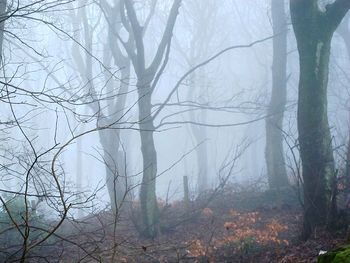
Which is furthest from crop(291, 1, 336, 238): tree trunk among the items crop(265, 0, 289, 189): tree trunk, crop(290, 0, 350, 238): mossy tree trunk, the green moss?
crop(265, 0, 289, 189): tree trunk

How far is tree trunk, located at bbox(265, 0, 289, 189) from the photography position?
44.2 ft

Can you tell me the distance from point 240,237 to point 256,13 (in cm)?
2607

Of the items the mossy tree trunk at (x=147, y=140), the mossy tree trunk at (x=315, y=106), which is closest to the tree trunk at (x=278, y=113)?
the mossy tree trunk at (x=147, y=140)

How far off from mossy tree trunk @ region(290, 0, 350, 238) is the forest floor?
2.48 ft

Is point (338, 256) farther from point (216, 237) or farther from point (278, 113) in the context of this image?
point (278, 113)

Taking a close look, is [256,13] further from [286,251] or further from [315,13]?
[286,251]

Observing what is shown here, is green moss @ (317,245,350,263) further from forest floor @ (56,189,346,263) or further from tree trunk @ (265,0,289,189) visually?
tree trunk @ (265,0,289,189)

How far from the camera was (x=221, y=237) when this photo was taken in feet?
33.1

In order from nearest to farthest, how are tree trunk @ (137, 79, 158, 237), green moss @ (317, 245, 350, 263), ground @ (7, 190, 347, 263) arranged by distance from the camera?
1. green moss @ (317, 245, 350, 263)
2. ground @ (7, 190, 347, 263)
3. tree trunk @ (137, 79, 158, 237)

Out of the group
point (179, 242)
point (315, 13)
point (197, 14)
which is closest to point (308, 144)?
point (315, 13)

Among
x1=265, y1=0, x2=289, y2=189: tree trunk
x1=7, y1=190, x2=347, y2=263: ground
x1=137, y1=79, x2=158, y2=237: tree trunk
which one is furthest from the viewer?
x1=265, y1=0, x2=289, y2=189: tree trunk

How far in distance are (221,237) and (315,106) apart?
435 cm

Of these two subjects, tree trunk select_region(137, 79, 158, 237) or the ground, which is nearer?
the ground

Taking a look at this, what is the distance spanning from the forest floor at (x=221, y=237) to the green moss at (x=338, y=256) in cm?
213
